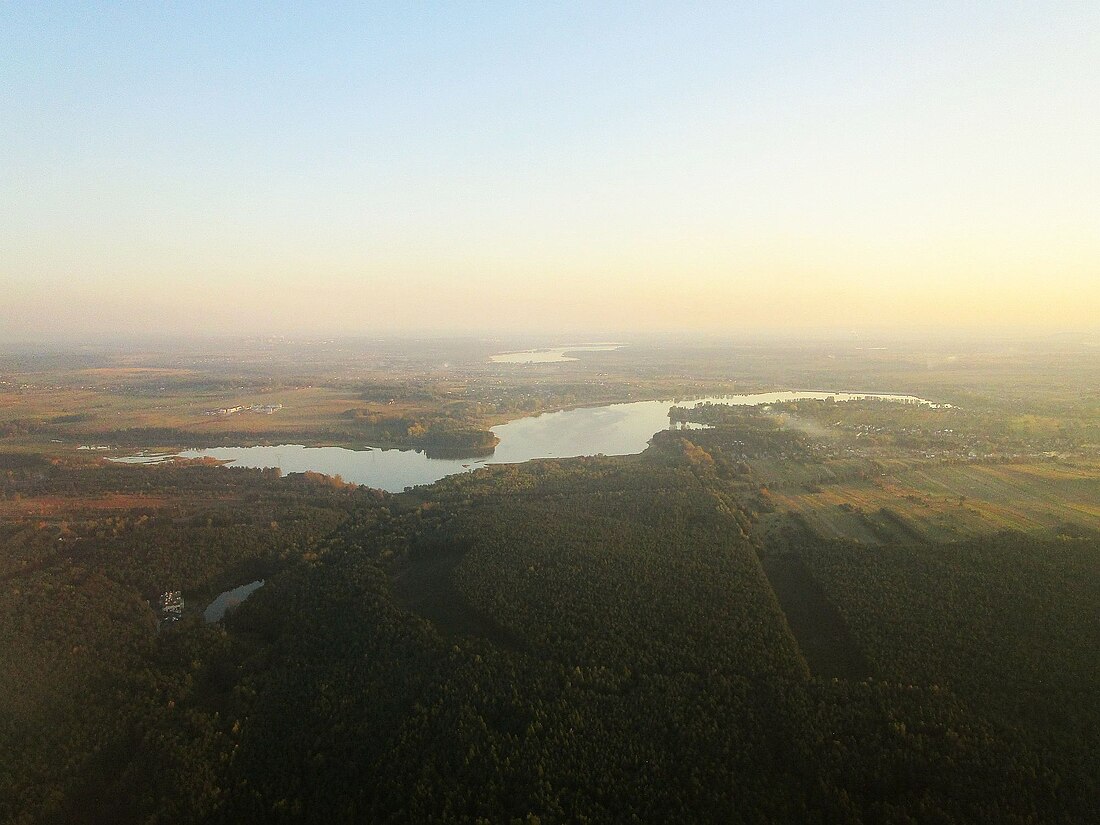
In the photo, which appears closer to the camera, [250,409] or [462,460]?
[462,460]

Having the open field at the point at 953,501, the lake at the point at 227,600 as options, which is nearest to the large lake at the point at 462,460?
the lake at the point at 227,600

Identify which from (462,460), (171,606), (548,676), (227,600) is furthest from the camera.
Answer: (462,460)

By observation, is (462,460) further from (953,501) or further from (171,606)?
(953,501)

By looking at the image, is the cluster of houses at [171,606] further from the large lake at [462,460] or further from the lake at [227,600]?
the large lake at [462,460]

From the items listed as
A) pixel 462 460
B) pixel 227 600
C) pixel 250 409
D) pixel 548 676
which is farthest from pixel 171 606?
pixel 250 409

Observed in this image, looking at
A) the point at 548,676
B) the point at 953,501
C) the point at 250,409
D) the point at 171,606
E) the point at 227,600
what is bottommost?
the point at 227,600

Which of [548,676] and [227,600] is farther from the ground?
[548,676]

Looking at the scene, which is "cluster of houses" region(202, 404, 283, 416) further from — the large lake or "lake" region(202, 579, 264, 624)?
"lake" region(202, 579, 264, 624)
